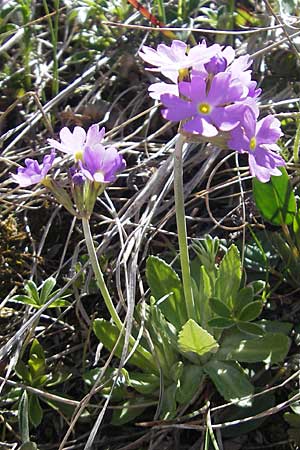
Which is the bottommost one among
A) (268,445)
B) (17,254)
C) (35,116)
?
(268,445)

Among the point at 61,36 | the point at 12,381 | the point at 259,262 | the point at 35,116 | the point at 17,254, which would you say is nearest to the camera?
the point at 12,381

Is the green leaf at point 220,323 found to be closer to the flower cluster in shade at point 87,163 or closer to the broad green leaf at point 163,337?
the broad green leaf at point 163,337

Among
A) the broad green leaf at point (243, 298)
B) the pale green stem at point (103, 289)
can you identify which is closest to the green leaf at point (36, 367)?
the pale green stem at point (103, 289)

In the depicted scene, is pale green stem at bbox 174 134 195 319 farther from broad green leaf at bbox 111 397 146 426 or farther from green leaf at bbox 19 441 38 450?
green leaf at bbox 19 441 38 450

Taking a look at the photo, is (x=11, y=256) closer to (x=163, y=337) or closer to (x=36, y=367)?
(x=36, y=367)

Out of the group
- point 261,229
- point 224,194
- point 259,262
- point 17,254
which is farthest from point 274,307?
point 17,254

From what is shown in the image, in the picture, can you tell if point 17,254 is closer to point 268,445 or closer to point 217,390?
point 217,390
